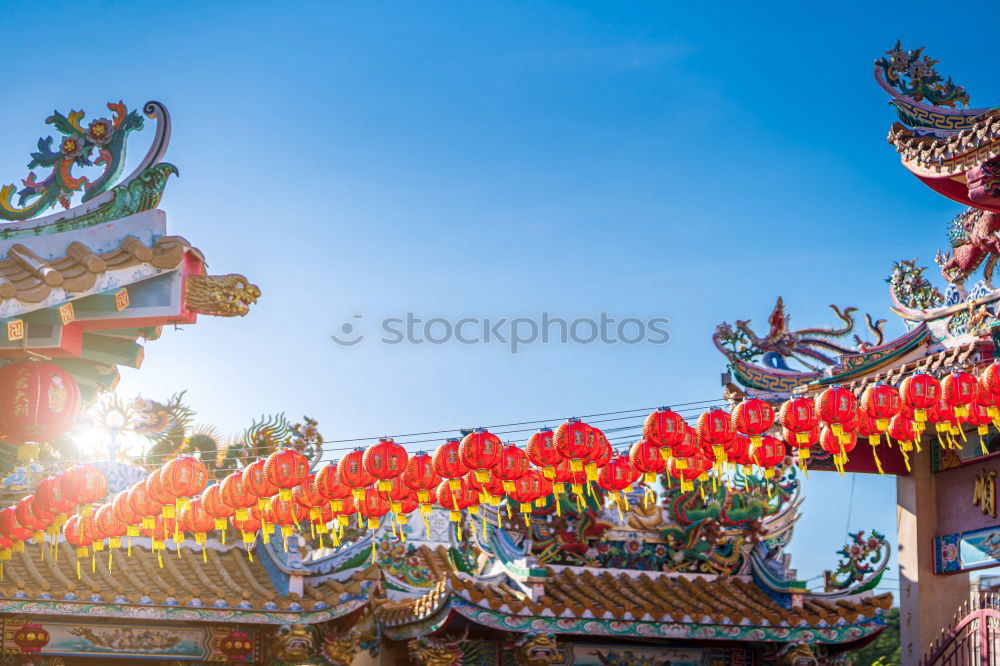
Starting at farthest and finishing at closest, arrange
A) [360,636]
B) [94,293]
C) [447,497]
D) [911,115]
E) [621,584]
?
[621,584]
[360,636]
[911,115]
[447,497]
[94,293]

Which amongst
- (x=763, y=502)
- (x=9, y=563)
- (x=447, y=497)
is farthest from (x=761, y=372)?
(x=9, y=563)

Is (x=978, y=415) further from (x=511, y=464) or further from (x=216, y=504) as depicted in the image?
(x=216, y=504)

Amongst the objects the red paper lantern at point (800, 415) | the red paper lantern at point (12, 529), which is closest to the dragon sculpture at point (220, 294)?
the red paper lantern at point (12, 529)

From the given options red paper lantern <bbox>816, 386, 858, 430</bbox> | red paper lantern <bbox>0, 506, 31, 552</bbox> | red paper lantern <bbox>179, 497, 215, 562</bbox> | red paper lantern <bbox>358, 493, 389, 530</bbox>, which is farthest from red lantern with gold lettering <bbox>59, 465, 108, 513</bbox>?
red paper lantern <bbox>816, 386, 858, 430</bbox>

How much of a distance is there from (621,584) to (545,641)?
157cm

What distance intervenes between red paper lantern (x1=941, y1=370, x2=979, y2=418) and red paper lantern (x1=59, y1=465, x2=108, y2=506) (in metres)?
6.99

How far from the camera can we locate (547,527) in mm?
14805

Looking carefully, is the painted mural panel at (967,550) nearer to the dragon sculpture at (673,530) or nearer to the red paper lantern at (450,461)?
the dragon sculpture at (673,530)

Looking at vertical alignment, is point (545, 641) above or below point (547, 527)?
below

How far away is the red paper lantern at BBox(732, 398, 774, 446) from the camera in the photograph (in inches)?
418

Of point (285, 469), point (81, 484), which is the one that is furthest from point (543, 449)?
point (81, 484)

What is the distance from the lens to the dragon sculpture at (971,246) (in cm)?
1316

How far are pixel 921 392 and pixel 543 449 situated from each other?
123 inches

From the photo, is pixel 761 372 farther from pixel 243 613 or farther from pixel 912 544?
pixel 243 613
